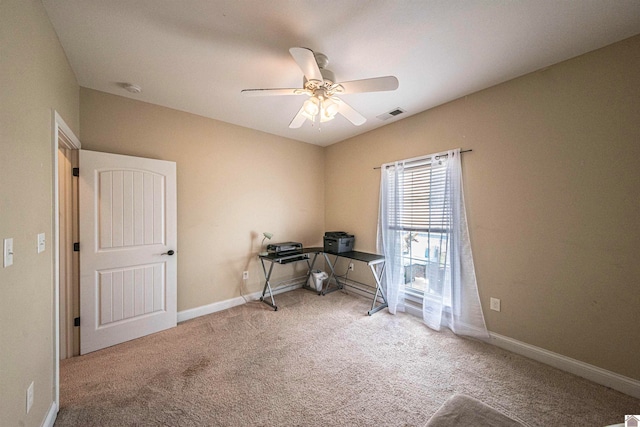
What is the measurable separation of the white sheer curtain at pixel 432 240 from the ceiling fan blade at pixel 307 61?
1756mm

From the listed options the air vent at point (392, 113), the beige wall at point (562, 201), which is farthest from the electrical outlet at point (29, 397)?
the air vent at point (392, 113)

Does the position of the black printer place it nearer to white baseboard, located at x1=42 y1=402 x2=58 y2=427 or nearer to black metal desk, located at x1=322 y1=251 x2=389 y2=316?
black metal desk, located at x1=322 y1=251 x2=389 y2=316

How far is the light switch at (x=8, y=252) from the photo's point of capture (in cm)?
101

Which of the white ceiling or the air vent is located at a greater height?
the white ceiling

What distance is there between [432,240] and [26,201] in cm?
323

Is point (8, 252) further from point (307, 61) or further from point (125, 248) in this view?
point (307, 61)

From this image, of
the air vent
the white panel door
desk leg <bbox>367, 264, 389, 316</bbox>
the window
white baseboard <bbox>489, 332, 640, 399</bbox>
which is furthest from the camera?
desk leg <bbox>367, 264, 389, 316</bbox>

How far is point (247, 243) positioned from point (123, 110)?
2051 millimetres

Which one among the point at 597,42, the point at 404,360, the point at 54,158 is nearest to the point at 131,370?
the point at 54,158

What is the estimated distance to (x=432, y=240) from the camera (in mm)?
2717

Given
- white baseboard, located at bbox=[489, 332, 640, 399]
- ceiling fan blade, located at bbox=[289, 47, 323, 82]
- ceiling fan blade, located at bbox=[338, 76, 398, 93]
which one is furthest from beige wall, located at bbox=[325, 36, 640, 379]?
ceiling fan blade, located at bbox=[289, 47, 323, 82]

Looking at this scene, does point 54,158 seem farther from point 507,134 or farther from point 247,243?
point 507,134

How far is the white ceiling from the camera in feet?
4.64

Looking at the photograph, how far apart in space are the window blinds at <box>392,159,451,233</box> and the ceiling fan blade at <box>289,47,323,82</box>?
176 cm
